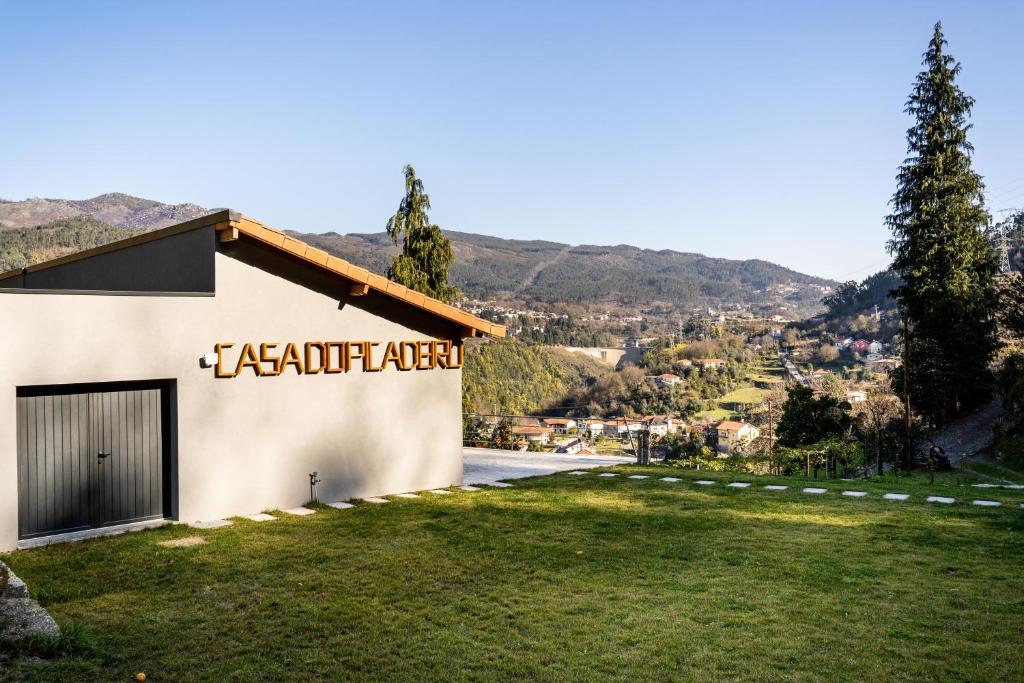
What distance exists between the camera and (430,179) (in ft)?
78.1

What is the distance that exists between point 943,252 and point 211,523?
28906mm

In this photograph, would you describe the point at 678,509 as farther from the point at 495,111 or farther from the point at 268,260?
the point at 495,111

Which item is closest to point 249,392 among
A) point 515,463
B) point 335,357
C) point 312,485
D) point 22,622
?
point 335,357

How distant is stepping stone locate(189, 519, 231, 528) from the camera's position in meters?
9.97

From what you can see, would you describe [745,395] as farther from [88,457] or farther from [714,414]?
[88,457]

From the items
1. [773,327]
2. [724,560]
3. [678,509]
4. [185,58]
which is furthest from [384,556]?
[773,327]

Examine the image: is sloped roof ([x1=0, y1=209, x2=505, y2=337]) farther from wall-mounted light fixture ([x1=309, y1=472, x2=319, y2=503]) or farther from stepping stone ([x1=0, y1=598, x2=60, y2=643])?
stepping stone ([x1=0, y1=598, x2=60, y2=643])

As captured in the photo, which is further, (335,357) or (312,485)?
(335,357)

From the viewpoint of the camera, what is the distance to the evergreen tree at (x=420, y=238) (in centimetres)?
2362

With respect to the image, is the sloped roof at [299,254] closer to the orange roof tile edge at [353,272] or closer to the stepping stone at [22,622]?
the orange roof tile edge at [353,272]

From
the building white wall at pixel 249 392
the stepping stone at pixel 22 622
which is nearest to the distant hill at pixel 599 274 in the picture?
the building white wall at pixel 249 392

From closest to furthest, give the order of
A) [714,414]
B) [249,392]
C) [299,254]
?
1. [249,392]
2. [299,254]
3. [714,414]

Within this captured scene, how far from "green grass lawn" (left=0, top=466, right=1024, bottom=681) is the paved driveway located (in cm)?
385

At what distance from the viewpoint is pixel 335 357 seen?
11875 mm
